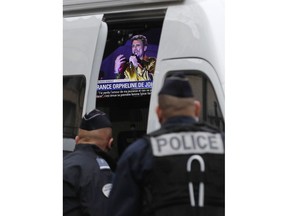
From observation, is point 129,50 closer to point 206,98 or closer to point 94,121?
point 94,121

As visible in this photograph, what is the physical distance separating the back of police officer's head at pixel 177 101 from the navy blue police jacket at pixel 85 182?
0.51 m

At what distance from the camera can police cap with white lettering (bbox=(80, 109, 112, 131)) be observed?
10.6 ft

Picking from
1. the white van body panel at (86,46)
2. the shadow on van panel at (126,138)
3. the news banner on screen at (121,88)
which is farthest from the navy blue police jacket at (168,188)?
the news banner on screen at (121,88)

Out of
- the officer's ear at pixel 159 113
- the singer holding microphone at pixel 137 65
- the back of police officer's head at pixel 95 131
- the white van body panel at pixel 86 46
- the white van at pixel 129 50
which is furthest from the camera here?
the singer holding microphone at pixel 137 65

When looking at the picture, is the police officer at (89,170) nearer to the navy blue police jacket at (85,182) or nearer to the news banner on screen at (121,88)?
the navy blue police jacket at (85,182)

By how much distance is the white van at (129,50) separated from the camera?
117 inches

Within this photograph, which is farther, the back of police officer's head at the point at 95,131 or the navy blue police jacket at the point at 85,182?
the back of police officer's head at the point at 95,131

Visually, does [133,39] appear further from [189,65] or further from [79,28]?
[189,65]

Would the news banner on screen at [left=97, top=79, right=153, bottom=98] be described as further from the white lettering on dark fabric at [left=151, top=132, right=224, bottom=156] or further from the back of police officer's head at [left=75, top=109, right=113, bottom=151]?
the white lettering on dark fabric at [left=151, top=132, right=224, bottom=156]

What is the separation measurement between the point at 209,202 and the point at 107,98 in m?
1.16

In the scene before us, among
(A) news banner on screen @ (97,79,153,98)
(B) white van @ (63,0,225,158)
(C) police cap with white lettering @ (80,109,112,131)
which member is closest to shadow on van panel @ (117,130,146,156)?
(B) white van @ (63,0,225,158)

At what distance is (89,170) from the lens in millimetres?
3197

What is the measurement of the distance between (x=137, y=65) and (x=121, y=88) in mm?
161

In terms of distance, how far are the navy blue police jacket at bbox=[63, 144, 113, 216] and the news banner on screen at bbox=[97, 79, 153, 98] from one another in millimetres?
497
